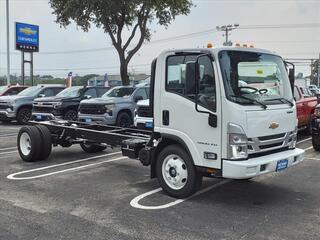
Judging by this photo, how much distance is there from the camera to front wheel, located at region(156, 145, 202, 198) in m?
6.54

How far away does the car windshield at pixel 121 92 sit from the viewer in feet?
54.0

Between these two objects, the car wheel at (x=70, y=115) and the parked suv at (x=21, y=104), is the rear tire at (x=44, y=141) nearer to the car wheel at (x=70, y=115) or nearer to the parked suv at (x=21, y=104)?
the car wheel at (x=70, y=115)

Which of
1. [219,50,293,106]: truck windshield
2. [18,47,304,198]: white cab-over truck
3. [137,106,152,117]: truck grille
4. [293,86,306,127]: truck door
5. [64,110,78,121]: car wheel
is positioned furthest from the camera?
[64,110,78,121]: car wheel

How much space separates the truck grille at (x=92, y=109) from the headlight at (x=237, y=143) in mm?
9834

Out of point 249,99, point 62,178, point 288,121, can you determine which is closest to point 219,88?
point 249,99

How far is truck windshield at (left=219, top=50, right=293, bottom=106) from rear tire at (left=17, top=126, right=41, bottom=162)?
5211 mm

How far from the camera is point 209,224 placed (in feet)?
18.4

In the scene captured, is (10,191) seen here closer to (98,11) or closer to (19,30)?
(98,11)

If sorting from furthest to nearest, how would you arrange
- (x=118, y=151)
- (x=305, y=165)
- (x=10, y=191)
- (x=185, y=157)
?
(x=118, y=151), (x=305, y=165), (x=10, y=191), (x=185, y=157)

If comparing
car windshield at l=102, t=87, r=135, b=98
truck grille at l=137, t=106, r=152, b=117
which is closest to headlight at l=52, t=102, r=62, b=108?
car windshield at l=102, t=87, r=135, b=98

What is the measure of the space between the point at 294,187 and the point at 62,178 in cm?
431

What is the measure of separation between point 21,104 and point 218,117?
15.3m

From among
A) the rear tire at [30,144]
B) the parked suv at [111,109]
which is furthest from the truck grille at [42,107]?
the rear tire at [30,144]

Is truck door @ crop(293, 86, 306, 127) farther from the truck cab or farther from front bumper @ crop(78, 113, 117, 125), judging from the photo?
the truck cab
